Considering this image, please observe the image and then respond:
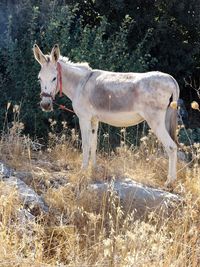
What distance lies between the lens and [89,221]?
160 inches

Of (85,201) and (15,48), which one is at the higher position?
(15,48)

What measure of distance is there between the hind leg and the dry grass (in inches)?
6.3

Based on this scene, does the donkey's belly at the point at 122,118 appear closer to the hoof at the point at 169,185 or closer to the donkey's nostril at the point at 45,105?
the donkey's nostril at the point at 45,105

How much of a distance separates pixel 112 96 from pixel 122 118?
0.29 m

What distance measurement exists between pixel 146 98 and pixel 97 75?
0.85m

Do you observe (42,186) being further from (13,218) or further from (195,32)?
(195,32)

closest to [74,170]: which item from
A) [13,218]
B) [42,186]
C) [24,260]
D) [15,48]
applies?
[42,186]

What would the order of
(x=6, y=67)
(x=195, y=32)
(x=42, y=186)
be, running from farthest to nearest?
(x=195, y=32) → (x=6, y=67) → (x=42, y=186)

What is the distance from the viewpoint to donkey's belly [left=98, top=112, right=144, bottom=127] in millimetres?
5895

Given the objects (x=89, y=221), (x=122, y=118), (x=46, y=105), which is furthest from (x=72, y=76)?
(x=89, y=221)

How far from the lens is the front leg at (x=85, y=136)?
623 cm

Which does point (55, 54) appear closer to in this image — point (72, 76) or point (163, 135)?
point (72, 76)

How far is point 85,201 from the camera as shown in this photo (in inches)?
205

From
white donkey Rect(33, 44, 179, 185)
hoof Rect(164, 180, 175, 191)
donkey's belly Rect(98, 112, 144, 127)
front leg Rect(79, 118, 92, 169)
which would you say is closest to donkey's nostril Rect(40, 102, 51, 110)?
white donkey Rect(33, 44, 179, 185)
